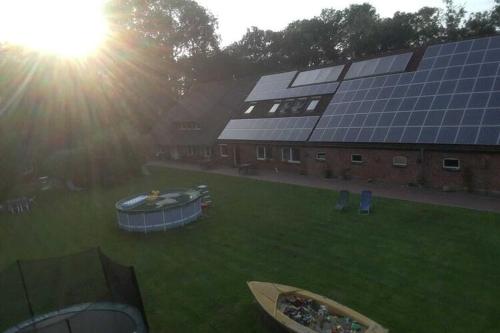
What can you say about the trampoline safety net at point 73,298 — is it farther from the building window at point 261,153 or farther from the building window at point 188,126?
the building window at point 188,126

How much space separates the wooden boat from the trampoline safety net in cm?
319

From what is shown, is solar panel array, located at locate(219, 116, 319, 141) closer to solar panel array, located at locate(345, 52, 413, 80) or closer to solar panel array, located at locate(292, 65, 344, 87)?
solar panel array, located at locate(292, 65, 344, 87)

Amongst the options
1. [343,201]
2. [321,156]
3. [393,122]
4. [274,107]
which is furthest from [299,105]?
[343,201]

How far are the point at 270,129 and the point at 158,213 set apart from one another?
16.3m

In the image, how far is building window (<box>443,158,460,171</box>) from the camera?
2153cm

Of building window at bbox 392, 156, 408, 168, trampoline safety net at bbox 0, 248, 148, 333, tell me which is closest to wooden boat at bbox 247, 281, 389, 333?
trampoline safety net at bbox 0, 248, 148, 333

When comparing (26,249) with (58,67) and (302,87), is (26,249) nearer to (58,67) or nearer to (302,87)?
(58,67)

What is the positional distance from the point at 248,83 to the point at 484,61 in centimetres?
2414

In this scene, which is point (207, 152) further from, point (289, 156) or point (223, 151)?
point (289, 156)

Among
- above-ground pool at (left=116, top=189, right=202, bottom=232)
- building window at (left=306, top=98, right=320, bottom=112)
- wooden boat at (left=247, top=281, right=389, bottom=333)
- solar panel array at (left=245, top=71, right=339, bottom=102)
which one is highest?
solar panel array at (left=245, top=71, right=339, bottom=102)

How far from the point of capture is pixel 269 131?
1288 inches

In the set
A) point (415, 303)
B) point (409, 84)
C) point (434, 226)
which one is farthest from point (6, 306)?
point (409, 84)

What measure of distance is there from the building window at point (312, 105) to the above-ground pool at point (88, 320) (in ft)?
78.2

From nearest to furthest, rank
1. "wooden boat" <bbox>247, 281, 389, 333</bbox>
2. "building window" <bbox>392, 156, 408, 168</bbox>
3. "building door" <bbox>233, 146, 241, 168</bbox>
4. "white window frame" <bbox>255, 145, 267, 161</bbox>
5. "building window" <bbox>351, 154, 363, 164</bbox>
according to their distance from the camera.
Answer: "wooden boat" <bbox>247, 281, 389, 333</bbox> < "building window" <bbox>392, 156, 408, 168</bbox> < "building window" <bbox>351, 154, 363, 164</bbox> < "white window frame" <bbox>255, 145, 267, 161</bbox> < "building door" <bbox>233, 146, 241, 168</bbox>
